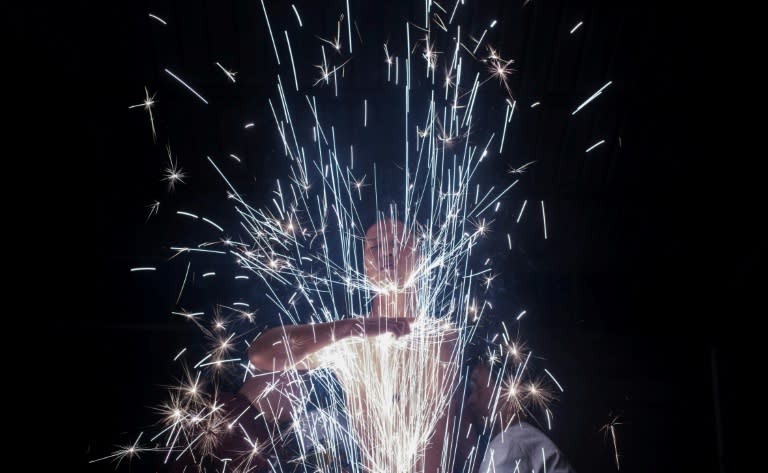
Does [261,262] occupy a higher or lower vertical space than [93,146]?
lower

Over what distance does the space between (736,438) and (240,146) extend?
2199 millimetres

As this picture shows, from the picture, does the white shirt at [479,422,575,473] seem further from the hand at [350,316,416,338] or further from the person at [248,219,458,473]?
the hand at [350,316,416,338]

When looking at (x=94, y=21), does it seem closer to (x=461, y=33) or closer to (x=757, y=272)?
(x=461, y=33)

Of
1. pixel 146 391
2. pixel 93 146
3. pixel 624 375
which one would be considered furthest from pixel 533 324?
pixel 93 146

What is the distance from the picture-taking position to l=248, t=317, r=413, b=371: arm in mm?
1101

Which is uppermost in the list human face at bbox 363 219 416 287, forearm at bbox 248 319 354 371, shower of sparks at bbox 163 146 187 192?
shower of sparks at bbox 163 146 187 192

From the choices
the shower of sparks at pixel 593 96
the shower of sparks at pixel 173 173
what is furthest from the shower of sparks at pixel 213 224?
the shower of sparks at pixel 593 96

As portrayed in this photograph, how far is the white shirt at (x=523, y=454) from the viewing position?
1.20m

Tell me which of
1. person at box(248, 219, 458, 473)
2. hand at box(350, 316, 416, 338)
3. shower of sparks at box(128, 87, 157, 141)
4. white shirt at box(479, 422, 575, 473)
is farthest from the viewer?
shower of sparks at box(128, 87, 157, 141)

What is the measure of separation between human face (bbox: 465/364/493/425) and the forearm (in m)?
0.53

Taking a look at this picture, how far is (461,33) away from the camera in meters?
1.32

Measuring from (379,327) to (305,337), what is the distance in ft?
0.66

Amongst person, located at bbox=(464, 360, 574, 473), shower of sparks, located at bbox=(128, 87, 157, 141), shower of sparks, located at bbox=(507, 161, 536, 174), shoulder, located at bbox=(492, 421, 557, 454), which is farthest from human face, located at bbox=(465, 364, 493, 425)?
shower of sparks, located at bbox=(128, 87, 157, 141)

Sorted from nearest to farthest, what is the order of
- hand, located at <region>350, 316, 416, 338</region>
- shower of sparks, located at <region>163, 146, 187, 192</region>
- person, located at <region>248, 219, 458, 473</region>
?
hand, located at <region>350, 316, 416, 338</region>
person, located at <region>248, 219, 458, 473</region>
shower of sparks, located at <region>163, 146, 187, 192</region>
